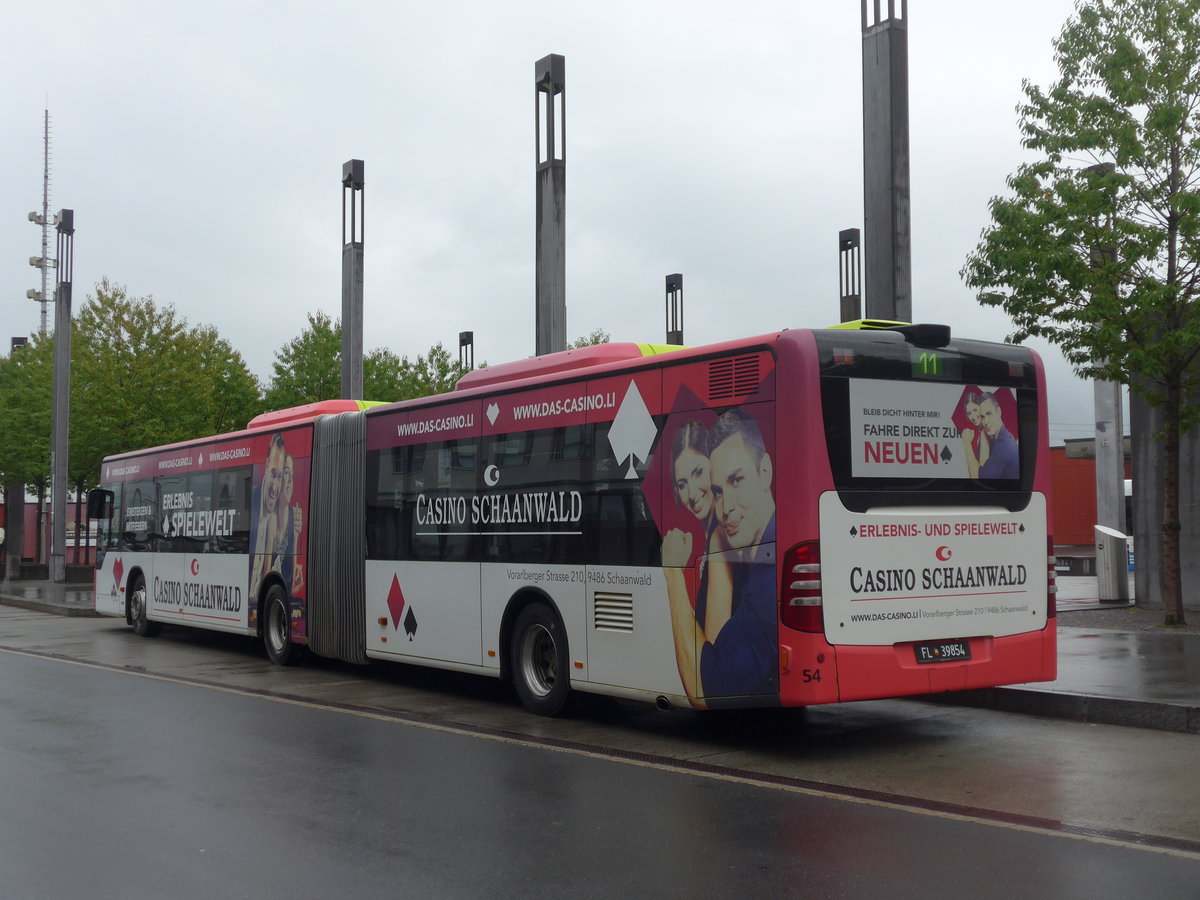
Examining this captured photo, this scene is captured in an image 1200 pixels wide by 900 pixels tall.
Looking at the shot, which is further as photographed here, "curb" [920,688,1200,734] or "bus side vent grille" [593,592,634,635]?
"bus side vent grille" [593,592,634,635]

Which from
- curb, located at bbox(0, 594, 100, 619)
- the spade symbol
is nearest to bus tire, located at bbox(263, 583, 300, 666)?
the spade symbol

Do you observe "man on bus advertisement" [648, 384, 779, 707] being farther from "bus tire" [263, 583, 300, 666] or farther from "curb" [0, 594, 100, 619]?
"curb" [0, 594, 100, 619]

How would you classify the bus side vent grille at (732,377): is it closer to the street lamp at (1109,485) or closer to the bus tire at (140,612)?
the street lamp at (1109,485)

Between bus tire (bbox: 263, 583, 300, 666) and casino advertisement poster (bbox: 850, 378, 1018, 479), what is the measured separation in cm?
904

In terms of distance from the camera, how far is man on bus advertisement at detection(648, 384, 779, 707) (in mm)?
8883

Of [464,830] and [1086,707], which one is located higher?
[1086,707]

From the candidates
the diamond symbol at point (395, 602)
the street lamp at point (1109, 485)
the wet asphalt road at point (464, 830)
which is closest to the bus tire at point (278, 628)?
the diamond symbol at point (395, 602)

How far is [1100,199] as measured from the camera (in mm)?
15992

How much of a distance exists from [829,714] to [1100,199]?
8448 millimetres

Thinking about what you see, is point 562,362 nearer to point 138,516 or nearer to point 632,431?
point 632,431

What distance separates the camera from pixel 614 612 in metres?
10.3

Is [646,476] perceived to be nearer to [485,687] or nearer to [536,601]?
[536,601]

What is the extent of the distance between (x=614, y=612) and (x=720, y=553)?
1.42m

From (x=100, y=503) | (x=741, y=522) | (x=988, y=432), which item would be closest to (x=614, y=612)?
(x=741, y=522)
